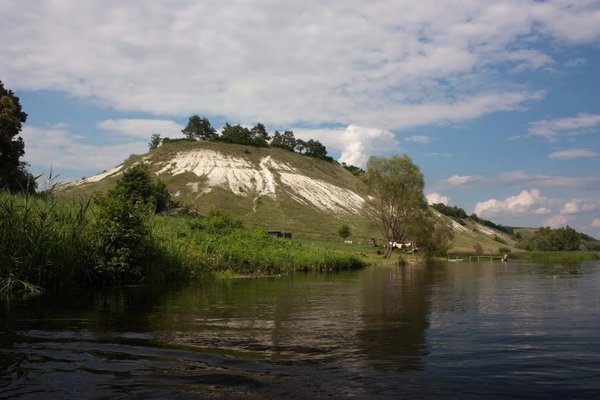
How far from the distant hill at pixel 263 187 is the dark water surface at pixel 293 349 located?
66997mm

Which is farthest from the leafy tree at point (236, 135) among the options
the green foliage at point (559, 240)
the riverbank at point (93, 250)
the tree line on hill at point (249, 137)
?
the riverbank at point (93, 250)

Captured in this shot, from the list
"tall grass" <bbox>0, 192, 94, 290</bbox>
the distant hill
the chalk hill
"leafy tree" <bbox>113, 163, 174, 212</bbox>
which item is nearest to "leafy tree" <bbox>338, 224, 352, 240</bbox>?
the distant hill

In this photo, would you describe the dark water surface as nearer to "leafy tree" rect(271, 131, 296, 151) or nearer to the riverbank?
the riverbank

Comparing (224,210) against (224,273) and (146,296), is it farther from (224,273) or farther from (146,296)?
(146,296)

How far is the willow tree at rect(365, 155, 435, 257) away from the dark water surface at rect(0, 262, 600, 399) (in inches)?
2356

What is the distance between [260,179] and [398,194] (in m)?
58.5

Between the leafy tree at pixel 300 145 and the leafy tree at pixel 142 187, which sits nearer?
the leafy tree at pixel 142 187

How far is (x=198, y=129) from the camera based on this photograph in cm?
17850

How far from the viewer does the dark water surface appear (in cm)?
784

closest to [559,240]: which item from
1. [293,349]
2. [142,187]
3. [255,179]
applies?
[255,179]

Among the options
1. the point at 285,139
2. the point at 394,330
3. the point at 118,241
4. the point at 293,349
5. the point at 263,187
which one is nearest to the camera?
the point at 293,349

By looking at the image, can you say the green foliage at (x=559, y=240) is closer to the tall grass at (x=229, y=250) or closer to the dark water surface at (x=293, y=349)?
the tall grass at (x=229, y=250)

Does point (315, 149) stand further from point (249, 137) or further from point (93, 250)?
point (93, 250)

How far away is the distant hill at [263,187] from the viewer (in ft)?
348
